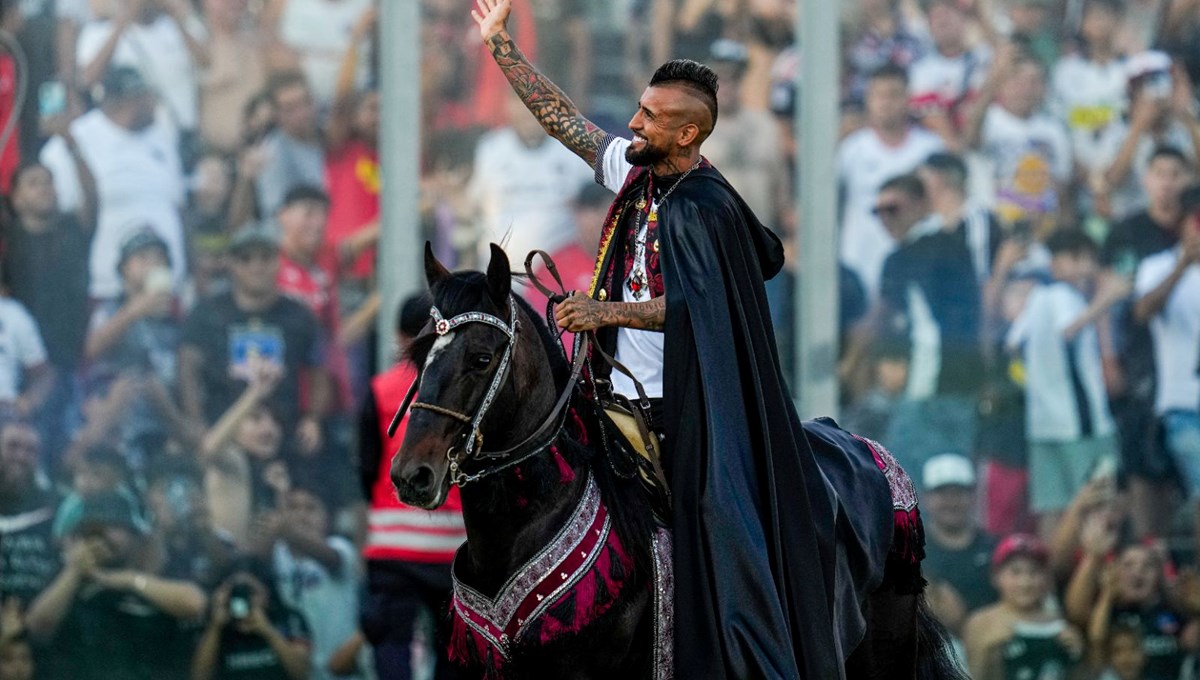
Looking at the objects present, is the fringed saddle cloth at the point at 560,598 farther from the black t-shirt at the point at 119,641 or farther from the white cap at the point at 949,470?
the white cap at the point at 949,470

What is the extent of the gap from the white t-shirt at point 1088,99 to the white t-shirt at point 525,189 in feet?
10.6

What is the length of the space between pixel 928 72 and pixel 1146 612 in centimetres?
372

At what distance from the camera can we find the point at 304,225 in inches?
365

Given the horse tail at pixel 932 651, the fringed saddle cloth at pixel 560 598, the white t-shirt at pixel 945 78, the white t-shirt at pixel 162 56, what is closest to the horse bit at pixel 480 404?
the fringed saddle cloth at pixel 560 598

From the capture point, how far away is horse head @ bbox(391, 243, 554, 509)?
14.8ft

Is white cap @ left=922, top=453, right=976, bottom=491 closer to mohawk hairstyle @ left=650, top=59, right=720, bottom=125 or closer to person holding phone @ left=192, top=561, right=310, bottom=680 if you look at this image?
person holding phone @ left=192, top=561, right=310, bottom=680

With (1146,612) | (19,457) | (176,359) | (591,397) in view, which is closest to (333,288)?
(176,359)

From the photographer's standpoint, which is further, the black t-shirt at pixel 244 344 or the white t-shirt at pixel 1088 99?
the white t-shirt at pixel 1088 99

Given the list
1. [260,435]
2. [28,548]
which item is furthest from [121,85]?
[28,548]

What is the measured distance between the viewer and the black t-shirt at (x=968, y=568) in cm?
1041

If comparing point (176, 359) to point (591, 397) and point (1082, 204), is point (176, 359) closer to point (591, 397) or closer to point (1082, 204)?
point (591, 397)

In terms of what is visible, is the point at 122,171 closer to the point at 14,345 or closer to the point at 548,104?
the point at 14,345

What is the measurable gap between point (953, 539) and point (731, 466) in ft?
18.9

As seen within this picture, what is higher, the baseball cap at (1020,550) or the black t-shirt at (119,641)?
the baseball cap at (1020,550)
